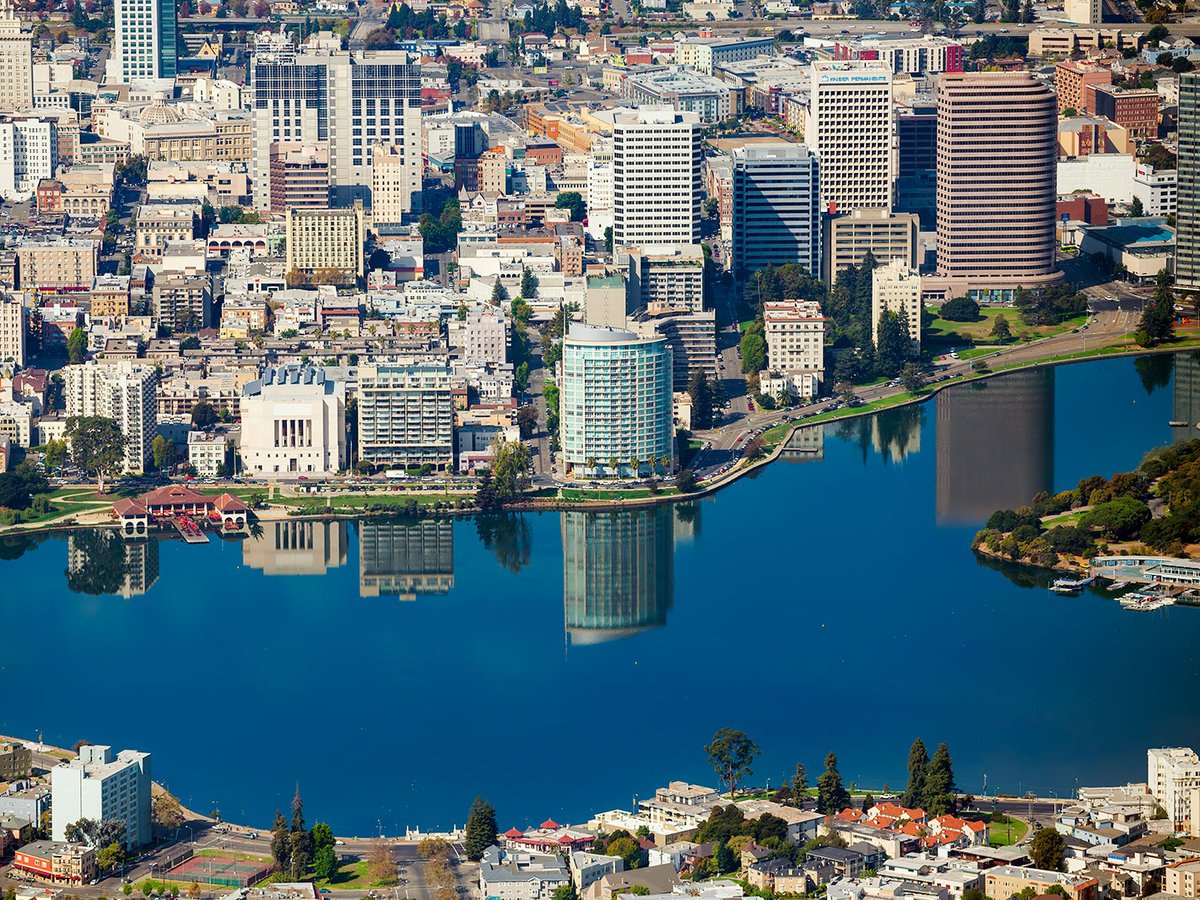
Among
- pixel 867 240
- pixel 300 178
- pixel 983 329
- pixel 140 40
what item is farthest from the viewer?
pixel 140 40

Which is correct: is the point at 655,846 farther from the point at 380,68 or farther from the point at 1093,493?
the point at 380,68

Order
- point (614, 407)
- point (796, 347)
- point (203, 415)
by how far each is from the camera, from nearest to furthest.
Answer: point (614, 407) → point (203, 415) → point (796, 347)

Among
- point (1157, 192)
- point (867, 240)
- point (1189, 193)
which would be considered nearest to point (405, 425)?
Answer: point (867, 240)

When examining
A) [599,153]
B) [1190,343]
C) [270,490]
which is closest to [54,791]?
[270,490]

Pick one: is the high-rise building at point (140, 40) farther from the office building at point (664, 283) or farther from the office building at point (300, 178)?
the office building at point (664, 283)

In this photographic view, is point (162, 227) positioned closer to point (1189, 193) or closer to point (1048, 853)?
point (1189, 193)

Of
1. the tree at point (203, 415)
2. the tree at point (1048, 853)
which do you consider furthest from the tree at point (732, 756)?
the tree at point (203, 415)
